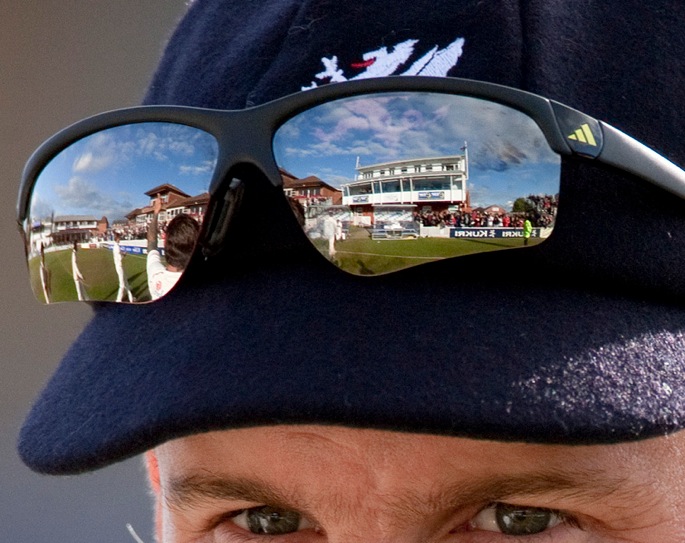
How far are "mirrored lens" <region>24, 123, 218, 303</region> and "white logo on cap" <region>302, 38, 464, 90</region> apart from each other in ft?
0.48

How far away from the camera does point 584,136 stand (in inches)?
36.0

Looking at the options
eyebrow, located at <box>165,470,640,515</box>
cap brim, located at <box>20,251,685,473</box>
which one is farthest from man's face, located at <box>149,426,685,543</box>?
cap brim, located at <box>20,251,685,473</box>

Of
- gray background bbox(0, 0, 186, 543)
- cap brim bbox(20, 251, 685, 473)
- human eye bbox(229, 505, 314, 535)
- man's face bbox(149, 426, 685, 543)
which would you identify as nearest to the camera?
cap brim bbox(20, 251, 685, 473)

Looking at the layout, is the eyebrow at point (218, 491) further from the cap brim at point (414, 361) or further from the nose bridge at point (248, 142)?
the nose bridge at point (248, 142)

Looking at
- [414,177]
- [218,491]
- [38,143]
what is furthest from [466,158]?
[38,143]

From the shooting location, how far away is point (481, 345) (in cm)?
91

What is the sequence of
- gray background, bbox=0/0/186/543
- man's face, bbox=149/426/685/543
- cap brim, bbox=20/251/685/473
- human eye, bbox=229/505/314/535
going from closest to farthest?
cap brim, bbox=20/251/685/473 → man's face, bbox=149/426/685/543 → human eye, bbox=229/505/314/535 → gray background, bbox=0/0/186/543

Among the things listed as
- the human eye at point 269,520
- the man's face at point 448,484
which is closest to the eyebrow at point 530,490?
the man's face at point 448,484

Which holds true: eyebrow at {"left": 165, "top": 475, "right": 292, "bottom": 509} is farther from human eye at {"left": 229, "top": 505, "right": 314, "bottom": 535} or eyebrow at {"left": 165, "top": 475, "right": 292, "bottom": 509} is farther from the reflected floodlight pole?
the reflected floodlight pole

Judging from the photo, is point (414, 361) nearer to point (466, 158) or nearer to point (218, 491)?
point (466, 158)

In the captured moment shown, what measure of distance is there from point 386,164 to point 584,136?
0.20 meters

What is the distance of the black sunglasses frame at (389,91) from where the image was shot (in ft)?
3.00

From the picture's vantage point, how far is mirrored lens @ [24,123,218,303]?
3.43ft

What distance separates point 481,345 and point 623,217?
0.20 meters
